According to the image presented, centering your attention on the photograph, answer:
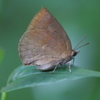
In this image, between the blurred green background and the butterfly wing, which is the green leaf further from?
the blurred green background

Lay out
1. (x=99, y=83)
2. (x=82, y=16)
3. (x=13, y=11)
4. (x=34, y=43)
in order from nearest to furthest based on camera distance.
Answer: (x=34, y=43)
(x=99, y=83)
(x=82, y=16)
(x=13, y=11)

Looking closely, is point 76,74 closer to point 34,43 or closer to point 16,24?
point 34,43

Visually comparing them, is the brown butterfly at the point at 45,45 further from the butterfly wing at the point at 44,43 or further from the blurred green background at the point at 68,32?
the blurred green background at the point at 68,32

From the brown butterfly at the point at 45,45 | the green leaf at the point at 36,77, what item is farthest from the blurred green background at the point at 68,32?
the green leaf at the point at 36,77

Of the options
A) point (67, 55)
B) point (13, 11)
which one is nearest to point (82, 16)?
point (13, 11)

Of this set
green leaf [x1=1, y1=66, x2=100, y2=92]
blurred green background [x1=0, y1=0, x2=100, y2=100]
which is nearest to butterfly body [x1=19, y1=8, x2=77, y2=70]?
green leaf [x1=1, y1=66, x2=100, y2=92]

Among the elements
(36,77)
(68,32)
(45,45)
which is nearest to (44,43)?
(45,45)
